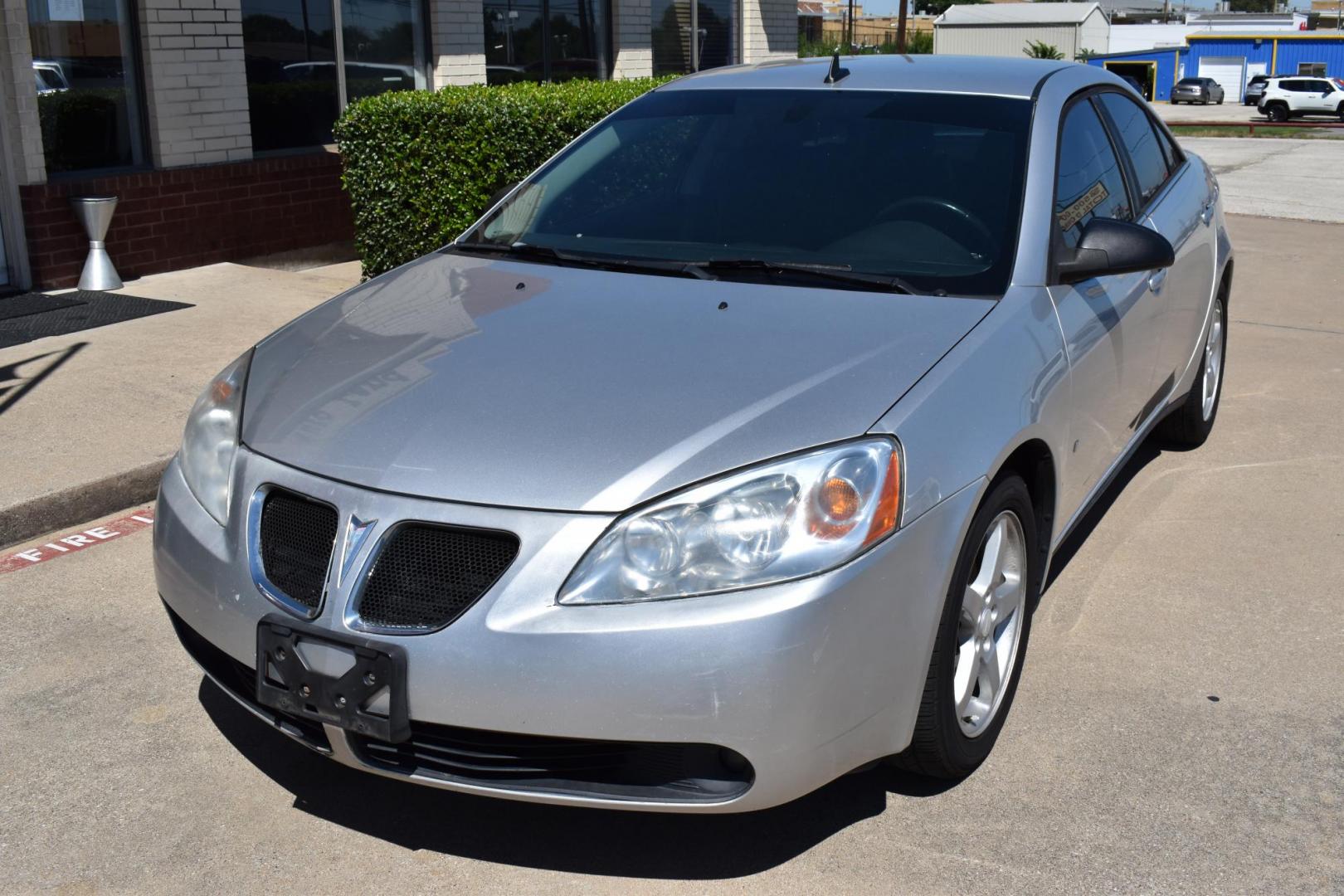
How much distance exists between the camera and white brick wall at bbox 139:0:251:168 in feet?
30.8

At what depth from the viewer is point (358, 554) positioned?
279 cm

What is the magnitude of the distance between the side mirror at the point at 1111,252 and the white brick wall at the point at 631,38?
37.2 feet

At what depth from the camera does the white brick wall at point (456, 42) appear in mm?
12172

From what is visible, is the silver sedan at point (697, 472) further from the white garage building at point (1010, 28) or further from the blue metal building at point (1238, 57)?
the blue metal building at point (1238, 57)

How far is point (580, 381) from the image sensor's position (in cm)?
310

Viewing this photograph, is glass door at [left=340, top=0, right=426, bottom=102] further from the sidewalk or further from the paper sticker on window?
the paper sticker on window

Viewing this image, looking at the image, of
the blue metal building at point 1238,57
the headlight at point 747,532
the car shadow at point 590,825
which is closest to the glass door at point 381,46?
the car shadow at point 590,825

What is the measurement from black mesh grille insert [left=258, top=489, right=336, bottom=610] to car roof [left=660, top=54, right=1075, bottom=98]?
2.27 meters

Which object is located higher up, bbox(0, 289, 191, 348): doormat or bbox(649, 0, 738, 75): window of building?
bbox(649, 0, 738, 75): window of building

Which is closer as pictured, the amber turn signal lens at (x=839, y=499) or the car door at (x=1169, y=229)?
the amber turn signal lens at (x=839, y=499)

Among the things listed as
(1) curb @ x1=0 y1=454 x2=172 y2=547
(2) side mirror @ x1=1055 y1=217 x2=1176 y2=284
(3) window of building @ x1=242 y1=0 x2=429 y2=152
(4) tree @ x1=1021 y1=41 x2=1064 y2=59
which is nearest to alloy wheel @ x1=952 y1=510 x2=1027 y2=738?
(2) side mirror @ x1=1055 y1=217 x2=1176 y2=284

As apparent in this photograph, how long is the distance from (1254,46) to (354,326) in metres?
85.1

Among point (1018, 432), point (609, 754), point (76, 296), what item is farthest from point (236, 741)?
point (76, 296)

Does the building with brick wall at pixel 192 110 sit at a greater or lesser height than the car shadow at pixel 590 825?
greater
